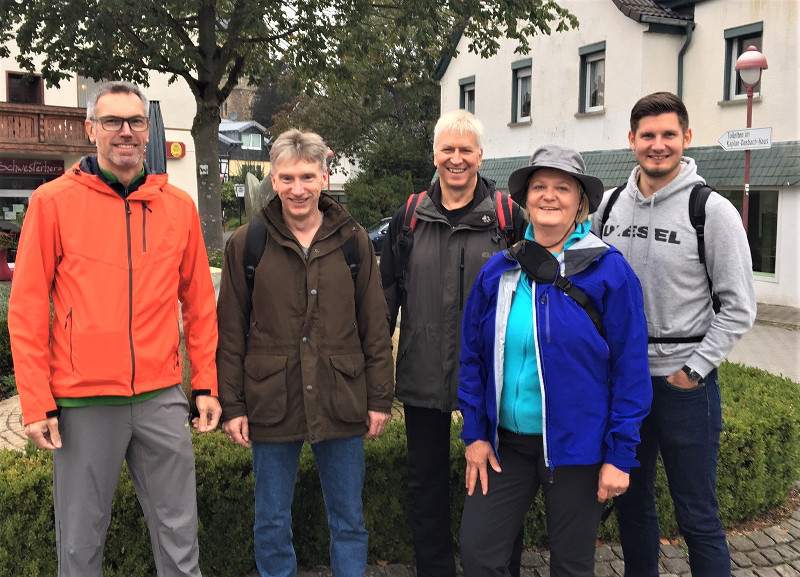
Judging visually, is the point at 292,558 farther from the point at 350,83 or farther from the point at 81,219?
the point at 350,83

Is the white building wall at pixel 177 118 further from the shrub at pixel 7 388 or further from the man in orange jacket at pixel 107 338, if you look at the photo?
the man in orange jacket at pixel 107 338

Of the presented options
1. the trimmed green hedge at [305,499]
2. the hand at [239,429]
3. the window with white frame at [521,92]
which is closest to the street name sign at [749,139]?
the trimmed green hedge at [305,499]

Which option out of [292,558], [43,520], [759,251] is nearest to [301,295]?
[292,558]

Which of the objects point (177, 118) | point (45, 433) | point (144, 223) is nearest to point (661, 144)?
point (144, 223)

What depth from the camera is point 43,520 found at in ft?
11.1

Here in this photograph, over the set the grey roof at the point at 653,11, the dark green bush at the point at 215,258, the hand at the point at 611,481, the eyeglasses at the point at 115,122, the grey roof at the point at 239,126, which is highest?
the grey roof at the point at 239,126

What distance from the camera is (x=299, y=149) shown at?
305 cm

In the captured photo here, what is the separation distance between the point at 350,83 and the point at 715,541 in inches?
509

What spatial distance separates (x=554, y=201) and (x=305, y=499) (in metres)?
2.09

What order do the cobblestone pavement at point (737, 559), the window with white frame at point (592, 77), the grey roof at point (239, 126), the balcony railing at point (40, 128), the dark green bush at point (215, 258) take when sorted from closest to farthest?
the cobblestone pavement at point (737, 559)
the dark green bush at point (215, 258)
the window with white frame at point (592, 77)
the balcony railing at point (40, 128)
the grey roof at point (239, 126)

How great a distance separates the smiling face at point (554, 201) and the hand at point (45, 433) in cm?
186

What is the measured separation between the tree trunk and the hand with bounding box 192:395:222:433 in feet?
37.5

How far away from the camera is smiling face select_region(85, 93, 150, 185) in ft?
9.03

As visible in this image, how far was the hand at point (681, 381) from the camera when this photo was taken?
3.00 meters
